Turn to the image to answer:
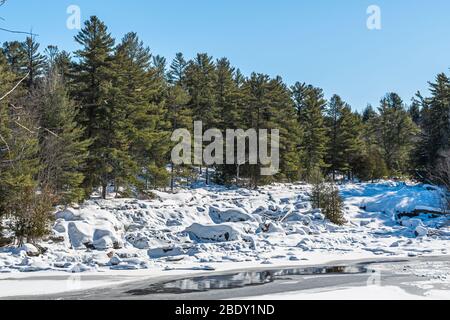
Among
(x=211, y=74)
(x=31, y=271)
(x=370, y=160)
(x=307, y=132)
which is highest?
(x=211, y=74)

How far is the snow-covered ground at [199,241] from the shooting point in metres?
11.5

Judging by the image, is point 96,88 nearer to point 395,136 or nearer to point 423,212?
point 423,212

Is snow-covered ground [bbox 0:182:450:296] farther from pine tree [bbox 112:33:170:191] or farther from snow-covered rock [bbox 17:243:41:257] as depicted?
pine tree [bbox 112:33:170:191]

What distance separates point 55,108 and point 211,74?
29063 mm

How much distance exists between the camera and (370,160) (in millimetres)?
49438

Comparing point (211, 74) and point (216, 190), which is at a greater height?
point (211, 74)

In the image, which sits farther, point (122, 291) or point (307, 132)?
point (307, 132)

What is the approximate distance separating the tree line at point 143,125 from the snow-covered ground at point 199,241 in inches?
72.9

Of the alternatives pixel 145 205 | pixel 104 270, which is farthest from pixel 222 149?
pixel 104 270

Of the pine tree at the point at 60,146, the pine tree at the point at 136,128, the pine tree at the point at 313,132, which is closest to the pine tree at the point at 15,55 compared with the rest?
the pine tree at the point at 136,128

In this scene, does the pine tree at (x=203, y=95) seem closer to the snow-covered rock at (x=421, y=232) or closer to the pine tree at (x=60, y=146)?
the pine tree at (x=60, y=146)

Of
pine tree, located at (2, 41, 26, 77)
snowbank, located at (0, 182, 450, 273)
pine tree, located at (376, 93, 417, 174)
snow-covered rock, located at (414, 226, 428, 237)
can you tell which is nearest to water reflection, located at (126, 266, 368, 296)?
snowbank, located at (0, 182, 450, 273)
